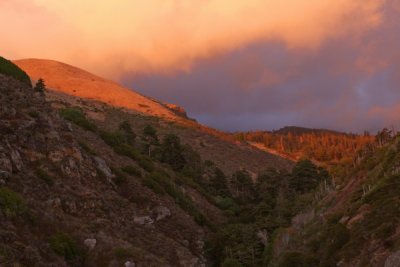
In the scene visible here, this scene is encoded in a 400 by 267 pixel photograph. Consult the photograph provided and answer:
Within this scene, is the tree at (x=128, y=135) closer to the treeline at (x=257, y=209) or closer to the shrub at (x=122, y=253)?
the treeline at (x=257, y=209)

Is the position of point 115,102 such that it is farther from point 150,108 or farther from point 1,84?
point 1,84

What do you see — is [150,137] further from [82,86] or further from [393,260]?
[82,86]

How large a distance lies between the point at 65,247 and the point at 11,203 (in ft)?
12.8

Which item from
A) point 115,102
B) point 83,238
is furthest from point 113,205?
point 115,102

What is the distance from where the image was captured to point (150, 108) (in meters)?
156

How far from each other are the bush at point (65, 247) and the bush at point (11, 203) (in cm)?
Answer: 243

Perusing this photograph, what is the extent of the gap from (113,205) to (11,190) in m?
9.07

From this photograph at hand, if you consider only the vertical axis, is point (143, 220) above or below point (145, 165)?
below

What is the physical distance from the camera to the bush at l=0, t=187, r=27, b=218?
24594mm

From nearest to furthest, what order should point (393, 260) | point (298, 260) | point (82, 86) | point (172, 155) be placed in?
point (393, 260)
point (298, 260)
point (172, 155)
point (82, 86)

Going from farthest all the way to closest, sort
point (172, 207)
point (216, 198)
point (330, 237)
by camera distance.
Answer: point (216, 198) → point (172, 207) → point (330, 237)

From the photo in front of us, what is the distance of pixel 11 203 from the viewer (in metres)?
25.3

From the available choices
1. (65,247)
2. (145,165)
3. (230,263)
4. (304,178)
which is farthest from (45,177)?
(304,178)

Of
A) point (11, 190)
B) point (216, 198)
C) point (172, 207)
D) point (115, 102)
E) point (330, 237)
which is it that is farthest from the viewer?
point (115, 102)
